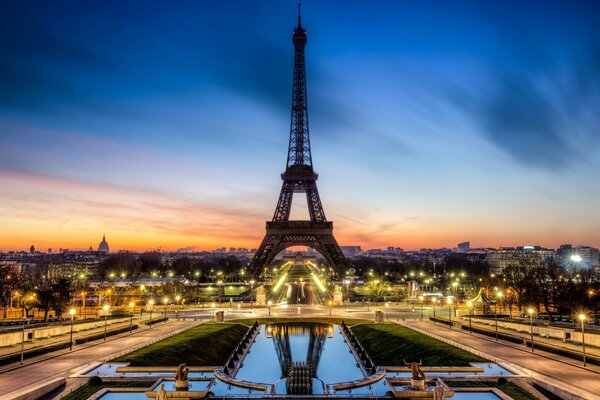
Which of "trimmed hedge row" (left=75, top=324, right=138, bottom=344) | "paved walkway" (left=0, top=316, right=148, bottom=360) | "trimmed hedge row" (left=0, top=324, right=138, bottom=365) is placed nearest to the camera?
"trimmed hedge row" (left=0, top=324, right=138, bottom=365)

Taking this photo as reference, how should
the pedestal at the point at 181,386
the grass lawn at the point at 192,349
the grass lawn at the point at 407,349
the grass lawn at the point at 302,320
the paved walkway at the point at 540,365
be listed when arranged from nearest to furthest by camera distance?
the pedestal at the point at 181,386
the paved walkway at the point at 540,365
the grass lawn at the point at 407,349
the grass lawn at the point at 192,349
the grass lawn at the point at 302,320

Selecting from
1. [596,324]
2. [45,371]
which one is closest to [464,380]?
[45,371]

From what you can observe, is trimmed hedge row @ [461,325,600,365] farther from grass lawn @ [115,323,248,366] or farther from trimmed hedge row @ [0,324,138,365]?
trimmed hedge row @ [0,324,138,365]

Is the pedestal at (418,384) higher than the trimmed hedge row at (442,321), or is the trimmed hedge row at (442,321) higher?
the pedestal at (418,384)

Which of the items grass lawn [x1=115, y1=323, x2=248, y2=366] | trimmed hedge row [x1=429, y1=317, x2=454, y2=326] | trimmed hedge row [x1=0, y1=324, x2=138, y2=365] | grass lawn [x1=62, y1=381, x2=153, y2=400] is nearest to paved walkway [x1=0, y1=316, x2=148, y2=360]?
trimmed hedge row [x1=0, y1=324, x2=138, y2=365]

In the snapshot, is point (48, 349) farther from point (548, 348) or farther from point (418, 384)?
point (548, 348)

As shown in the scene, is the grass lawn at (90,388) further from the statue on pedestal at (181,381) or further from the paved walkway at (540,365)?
the paved walkway at (540,365)

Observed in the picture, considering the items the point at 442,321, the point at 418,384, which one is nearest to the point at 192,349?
the point at 418,384

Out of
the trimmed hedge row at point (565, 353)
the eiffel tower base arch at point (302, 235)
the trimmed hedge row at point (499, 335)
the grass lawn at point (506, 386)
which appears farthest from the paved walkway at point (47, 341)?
the eiffel tower base arch at point (302, 235)
